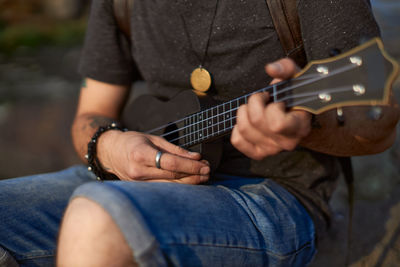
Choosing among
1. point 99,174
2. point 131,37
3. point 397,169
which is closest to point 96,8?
point 131,37

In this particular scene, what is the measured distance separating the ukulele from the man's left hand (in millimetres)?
26

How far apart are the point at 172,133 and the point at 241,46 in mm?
361

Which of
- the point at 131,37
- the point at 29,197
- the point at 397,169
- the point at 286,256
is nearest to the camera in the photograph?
the point at 286,256

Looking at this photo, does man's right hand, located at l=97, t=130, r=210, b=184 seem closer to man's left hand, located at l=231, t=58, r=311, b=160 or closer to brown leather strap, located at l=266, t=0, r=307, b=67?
man's left hand, located at l=231, t=58, r=311, b=160

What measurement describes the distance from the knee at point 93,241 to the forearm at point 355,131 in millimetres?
538

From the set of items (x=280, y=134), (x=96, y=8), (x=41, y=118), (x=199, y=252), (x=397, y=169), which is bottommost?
(x=41, y=118)

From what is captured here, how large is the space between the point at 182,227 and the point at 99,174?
0.62 metres

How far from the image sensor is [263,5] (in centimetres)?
105

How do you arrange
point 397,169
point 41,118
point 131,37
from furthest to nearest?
point 41,118, point 397,169, point 131,37

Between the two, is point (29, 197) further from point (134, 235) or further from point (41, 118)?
point (41, 118)

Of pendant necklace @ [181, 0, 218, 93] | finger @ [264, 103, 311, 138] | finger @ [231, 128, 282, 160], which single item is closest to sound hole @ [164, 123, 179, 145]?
pendant necklace @ [181, 0, 218, 93]

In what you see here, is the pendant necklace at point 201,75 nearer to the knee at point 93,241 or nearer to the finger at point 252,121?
the finger at point 252,121

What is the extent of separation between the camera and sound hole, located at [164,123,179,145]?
1.18 metres

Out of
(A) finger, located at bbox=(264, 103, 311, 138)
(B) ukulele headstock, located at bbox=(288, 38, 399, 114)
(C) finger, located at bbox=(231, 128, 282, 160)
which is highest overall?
(B) ukulele headstock, located at bbox=(288, 38, 399, 114)
